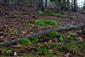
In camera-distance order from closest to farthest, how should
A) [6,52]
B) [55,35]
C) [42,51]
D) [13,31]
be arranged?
[6,52]
[42,51]
[55,35]
[13,31]

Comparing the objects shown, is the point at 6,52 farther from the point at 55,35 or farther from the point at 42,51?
the point at 55,35

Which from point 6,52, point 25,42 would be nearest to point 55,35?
point 25,42

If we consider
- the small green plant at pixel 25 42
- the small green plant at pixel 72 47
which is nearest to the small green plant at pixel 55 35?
the small green plant at pixel 72 47

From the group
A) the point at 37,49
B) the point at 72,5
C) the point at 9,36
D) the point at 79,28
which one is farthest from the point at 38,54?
the point at 72,5

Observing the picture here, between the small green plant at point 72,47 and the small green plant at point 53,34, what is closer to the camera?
the small green plant at point 72,47

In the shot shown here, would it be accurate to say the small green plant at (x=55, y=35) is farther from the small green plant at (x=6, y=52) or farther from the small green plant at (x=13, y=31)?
the small green plant at (x=6, y=52)

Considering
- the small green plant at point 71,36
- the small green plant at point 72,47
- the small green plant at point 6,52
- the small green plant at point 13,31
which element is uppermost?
the small green plant at point 13,31

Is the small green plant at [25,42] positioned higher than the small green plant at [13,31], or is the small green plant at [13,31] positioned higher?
the small green plant at [13,31]

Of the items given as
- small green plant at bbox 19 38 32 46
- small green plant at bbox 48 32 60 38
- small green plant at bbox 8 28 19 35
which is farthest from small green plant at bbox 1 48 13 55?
small green plant at bbox 48 32 60 38

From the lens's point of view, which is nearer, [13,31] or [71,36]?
[71,36]

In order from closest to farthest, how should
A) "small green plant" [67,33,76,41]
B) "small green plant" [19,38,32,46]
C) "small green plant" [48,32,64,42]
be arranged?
"small green plant" [19,38,32,46] → "small green plant" [48,32,64,42] → "small green plant" [67,33,76,41]

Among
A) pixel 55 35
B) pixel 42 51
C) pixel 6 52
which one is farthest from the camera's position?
pixel 55 35

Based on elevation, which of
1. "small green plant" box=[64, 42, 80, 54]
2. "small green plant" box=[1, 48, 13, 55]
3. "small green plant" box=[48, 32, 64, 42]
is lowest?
"small green plant" box=[64, 42, 80, 54]

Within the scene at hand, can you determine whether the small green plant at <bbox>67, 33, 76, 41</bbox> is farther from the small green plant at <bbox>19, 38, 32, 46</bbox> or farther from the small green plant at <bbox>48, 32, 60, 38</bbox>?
the small green plant at <bbox>19, 38, 32, 46</bbox>
